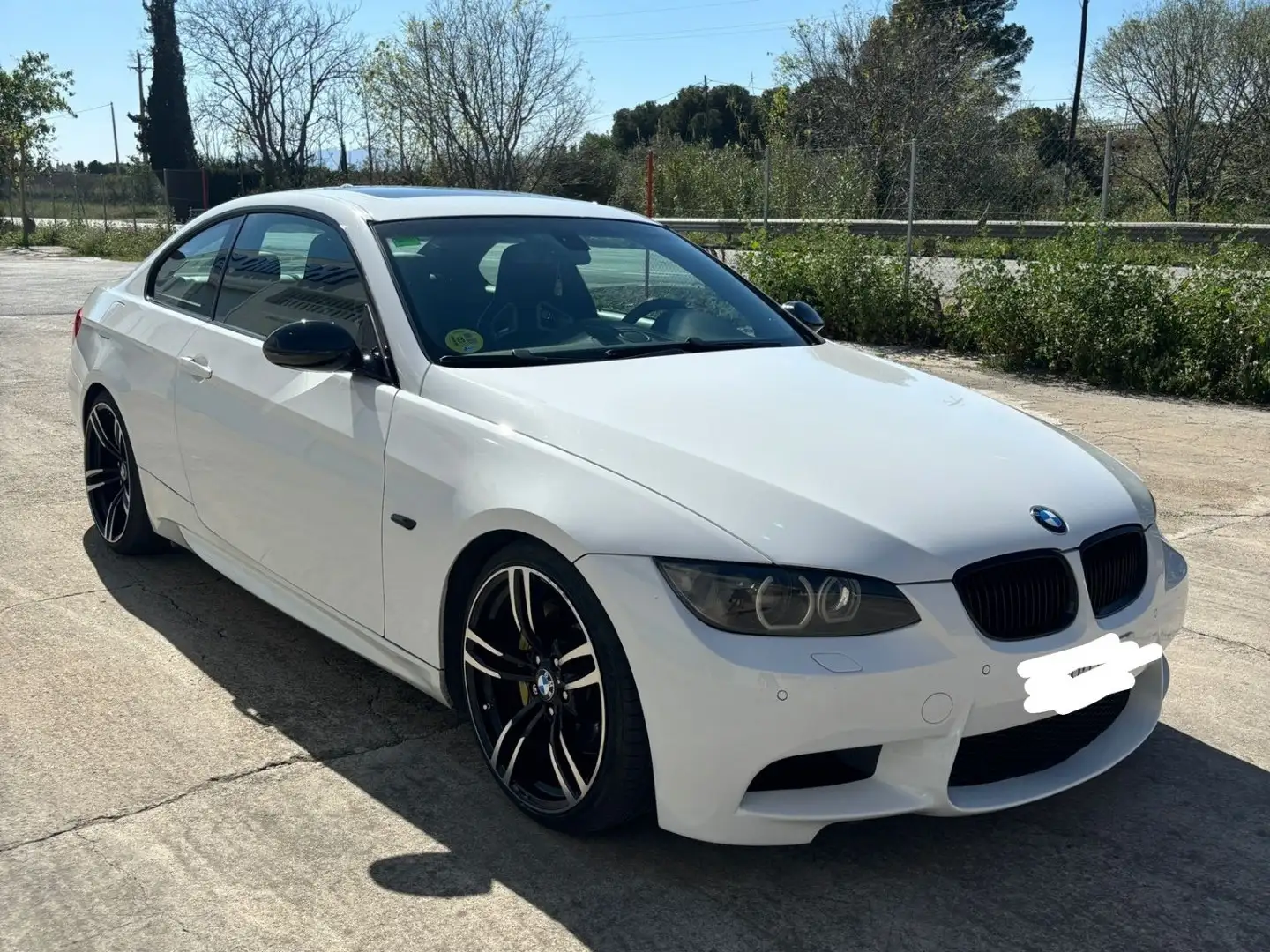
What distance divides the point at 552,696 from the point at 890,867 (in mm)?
896

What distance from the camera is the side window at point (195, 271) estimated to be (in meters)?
4.42

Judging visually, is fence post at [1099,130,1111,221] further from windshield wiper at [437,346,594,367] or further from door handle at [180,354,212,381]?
door handle at [180,354,212,381]

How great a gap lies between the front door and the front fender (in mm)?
104

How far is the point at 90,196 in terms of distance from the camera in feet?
134

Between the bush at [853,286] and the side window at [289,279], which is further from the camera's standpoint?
the bush at [853,286]

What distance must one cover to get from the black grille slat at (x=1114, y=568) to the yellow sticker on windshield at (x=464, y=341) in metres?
1.72

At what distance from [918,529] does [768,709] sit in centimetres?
52

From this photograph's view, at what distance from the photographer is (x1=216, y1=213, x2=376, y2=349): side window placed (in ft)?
12.0

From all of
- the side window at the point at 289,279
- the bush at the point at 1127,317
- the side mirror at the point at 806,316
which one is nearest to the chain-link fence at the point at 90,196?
the bush at the point at 1127,317

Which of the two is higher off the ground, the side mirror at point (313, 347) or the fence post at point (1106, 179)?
the fence post at point (1106, 179)

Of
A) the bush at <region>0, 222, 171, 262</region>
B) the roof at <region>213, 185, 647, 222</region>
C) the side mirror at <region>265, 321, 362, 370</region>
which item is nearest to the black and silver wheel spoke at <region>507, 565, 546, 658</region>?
the side mirror at <region>265, 321, 362, 370</region>

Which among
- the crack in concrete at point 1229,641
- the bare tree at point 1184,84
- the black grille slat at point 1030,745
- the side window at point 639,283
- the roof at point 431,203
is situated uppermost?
the bare tree at point 1184,84

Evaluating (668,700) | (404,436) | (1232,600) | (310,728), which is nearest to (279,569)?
(310,728)

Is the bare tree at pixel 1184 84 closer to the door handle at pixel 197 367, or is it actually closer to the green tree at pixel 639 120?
the door handle at pixel 197 367
